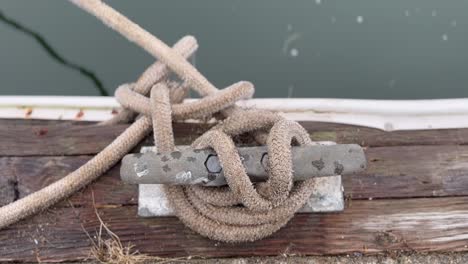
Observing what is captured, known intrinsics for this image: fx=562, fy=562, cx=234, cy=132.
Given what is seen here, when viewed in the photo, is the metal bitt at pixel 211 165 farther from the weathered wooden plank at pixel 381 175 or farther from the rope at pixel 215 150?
the weathered wooden plank at pixel 381 175

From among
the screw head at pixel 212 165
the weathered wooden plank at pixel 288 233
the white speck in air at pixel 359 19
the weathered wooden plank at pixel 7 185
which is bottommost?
the weathered wooden plank at pixel 288 233

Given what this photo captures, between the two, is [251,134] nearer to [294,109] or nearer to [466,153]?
[294,109]

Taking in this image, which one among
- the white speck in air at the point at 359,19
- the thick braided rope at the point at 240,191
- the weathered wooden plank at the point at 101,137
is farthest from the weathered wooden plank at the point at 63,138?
the white speck in air at the point at 359,19

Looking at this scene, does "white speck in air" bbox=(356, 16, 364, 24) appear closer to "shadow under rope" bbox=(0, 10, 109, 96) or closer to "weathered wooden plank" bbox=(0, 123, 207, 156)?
"shadow under rope" bbox=(0, 10, 109, 96)

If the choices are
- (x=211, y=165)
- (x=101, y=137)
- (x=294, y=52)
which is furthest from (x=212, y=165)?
(x=294, y=52)

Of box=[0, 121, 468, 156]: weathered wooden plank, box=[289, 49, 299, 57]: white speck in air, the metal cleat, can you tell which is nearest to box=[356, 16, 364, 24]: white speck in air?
box=[289, 49, 299, 57]: white speck in air

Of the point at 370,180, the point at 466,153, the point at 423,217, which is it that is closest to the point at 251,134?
the point at 370,180

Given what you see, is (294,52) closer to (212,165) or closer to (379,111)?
(379,111)
